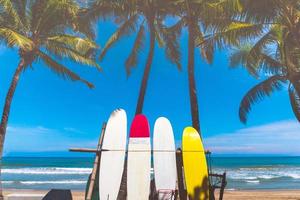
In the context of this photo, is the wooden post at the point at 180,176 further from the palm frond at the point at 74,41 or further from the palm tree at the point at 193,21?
the palm frond at the point at 74,41

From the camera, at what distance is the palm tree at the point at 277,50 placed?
1197cm

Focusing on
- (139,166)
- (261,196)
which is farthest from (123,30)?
(261,196)

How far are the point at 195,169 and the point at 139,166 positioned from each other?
4.30ft

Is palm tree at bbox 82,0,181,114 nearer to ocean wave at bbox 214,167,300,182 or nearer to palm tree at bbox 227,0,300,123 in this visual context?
palm tree at bbox 227,0,300,123

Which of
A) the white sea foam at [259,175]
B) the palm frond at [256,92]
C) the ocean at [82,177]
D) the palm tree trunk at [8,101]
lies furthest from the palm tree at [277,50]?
the white sea foam at [259,175]

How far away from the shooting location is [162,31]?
1605cm

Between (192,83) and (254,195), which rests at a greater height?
(192,83)

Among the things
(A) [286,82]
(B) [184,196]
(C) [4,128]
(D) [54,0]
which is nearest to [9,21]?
(D) [54,0]

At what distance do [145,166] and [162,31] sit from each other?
807 cm

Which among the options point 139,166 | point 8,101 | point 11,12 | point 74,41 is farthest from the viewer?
point 74,41

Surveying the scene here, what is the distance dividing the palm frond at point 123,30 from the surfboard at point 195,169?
7.75 metres

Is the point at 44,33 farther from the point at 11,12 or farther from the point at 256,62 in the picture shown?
the point at 256,62

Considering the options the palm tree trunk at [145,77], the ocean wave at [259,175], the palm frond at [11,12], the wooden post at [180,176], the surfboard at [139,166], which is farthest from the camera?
the ocean wave at [259,175]

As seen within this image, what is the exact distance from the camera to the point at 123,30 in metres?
16.1
